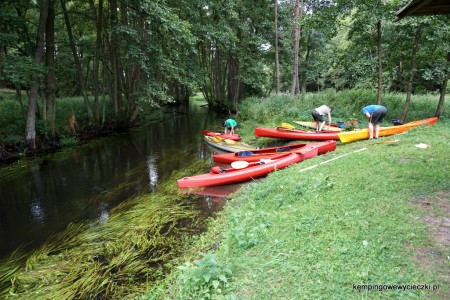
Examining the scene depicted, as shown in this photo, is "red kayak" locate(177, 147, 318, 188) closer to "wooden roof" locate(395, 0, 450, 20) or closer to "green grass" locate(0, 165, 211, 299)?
"green grass" locate(0, 165, 211, 299)

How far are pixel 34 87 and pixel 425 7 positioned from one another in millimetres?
12372

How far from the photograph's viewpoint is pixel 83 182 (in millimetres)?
8984

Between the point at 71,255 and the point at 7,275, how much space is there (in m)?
0.90

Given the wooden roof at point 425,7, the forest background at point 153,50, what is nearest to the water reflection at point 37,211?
the forest background at point 153,50

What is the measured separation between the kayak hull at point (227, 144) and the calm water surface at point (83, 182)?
474 millimetres

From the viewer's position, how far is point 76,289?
4.10m

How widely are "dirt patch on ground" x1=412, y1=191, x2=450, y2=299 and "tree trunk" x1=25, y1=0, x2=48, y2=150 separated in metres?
12.1

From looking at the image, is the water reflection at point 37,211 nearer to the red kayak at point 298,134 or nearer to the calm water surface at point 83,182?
the calm water surface at point 83,182

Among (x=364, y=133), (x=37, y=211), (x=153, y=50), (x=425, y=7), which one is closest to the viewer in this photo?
(x=425, y=7)

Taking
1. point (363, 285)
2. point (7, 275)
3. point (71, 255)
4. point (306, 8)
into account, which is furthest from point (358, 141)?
point (306, 8)

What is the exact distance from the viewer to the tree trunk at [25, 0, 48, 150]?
1112 cm

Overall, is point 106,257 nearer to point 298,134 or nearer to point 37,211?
point 37,211

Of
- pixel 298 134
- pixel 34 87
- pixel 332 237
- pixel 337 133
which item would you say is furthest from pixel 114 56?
pixel 332 237

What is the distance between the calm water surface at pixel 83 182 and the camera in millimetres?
6355
